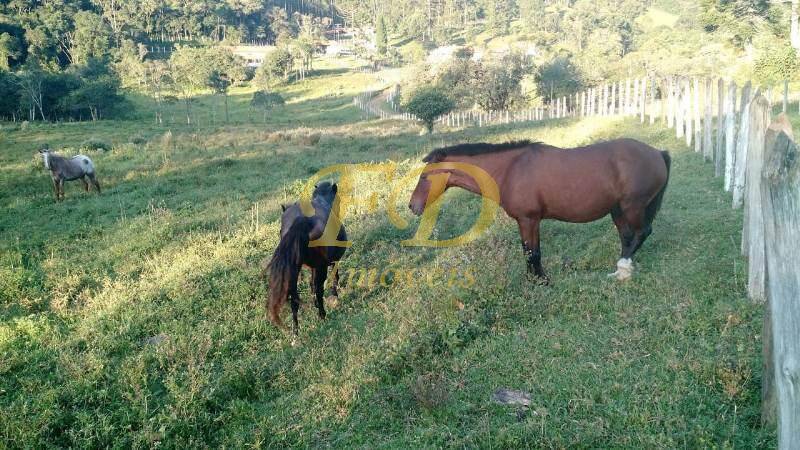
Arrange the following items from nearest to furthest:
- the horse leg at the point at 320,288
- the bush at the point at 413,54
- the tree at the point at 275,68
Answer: the horse leg at the point at 320,288
the tree at the point at 275,68
the bush at the point at 413,54

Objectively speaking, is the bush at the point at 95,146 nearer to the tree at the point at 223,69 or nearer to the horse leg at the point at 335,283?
the horse leg at the point at 335,283

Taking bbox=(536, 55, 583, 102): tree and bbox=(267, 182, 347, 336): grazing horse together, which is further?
bbox=(536, 55, 583, 102): tree

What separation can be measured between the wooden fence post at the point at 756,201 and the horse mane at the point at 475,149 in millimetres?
2446

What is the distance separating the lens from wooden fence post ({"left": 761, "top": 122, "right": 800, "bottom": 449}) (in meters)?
2.38

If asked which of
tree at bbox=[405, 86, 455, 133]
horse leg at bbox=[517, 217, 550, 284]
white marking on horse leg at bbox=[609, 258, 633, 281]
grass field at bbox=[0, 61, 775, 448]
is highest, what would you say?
tree at bbox=[405, 86, 455, 133]

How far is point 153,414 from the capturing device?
480 cm

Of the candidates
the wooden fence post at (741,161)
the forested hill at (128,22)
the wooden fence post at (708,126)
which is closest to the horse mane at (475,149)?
the wooden fence post at (741,161)

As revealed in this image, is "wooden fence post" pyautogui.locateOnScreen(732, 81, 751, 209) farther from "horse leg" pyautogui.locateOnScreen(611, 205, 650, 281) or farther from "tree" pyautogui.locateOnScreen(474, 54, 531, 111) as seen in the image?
"tree" pyautogui.locateOnScreen(474, 54, 531, 111)

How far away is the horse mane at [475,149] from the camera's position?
7198 millimetres

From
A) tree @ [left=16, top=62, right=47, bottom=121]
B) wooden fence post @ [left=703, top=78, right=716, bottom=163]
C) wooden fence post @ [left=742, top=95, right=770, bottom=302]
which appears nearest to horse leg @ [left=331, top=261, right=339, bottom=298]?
wooden fence post @ [left=742, top=95, right=770, bottom=302]

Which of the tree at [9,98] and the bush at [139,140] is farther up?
the tree at [9,98]

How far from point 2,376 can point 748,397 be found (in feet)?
22.4

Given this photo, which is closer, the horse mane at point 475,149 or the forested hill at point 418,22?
the horse mane at point 475,149

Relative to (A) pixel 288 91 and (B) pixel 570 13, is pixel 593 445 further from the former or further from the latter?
(B) pixel 570 13
